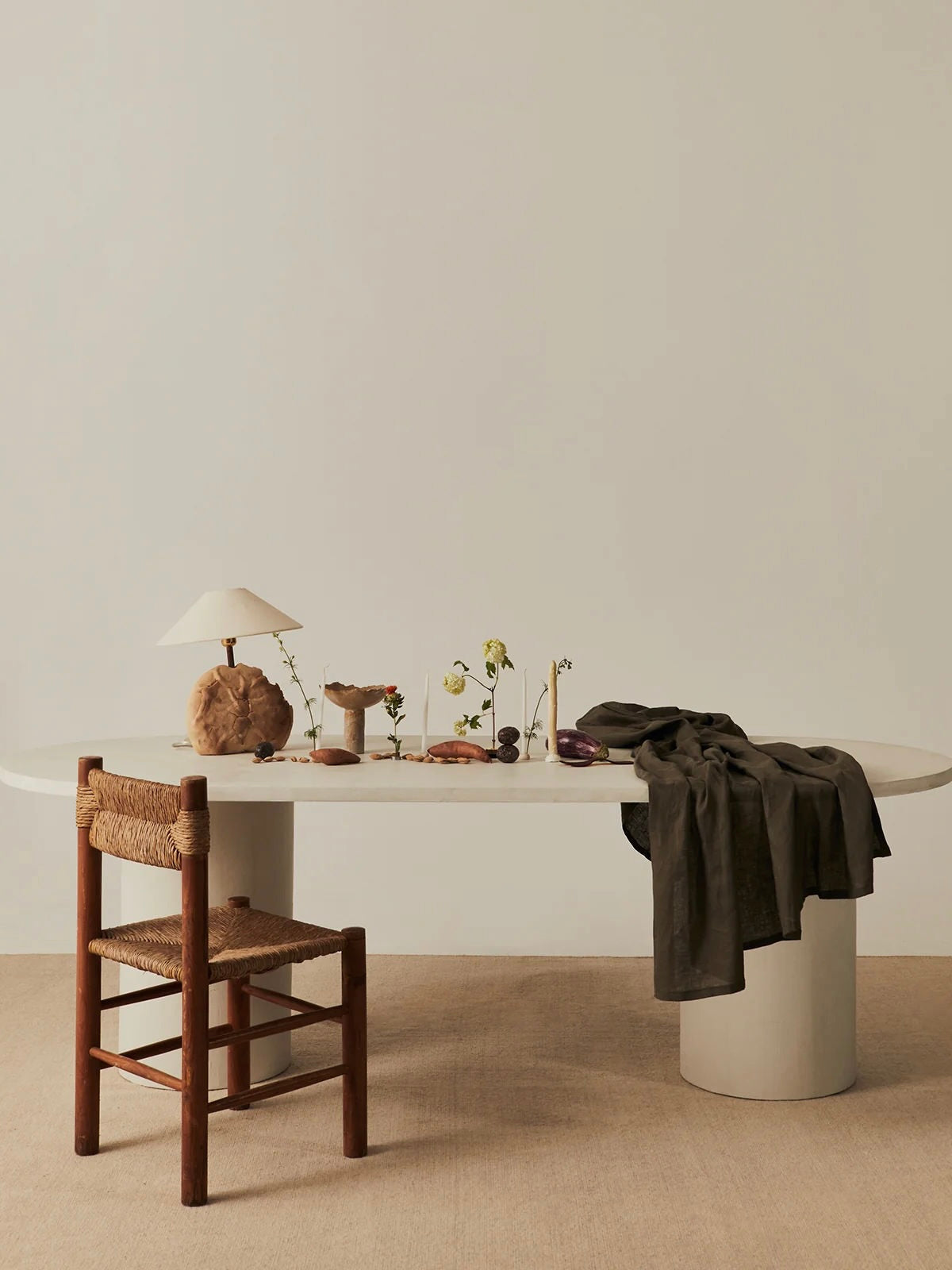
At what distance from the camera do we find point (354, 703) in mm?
3082

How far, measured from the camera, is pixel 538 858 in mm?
4250

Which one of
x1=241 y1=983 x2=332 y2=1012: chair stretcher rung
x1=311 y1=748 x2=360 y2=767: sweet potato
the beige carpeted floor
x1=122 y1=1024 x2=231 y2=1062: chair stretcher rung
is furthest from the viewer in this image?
x1=311 y1=748 x2=360 y2=767: sweet potato

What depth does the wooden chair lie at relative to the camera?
2393 millimetres

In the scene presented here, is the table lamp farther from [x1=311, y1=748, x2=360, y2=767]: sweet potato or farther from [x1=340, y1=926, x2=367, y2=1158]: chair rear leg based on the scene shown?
[x1=340, y1=926, x2=367, y2=1158]: chair rear leg

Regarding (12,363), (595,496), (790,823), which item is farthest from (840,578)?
(12,363)

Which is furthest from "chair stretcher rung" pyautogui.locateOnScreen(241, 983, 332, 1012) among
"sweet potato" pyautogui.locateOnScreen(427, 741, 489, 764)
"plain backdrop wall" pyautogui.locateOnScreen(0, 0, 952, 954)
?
"plain backdrop wall" pyautogui.locateOnScreen(0, 0, 952, 954)

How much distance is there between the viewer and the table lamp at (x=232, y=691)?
3.03 metres

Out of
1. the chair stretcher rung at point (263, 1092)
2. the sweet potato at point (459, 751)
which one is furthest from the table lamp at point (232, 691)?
the chair stretcher rung at point (263, 1092)

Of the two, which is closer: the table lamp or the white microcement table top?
the white microcement table top

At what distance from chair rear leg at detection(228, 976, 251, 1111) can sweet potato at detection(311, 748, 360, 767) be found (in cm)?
49

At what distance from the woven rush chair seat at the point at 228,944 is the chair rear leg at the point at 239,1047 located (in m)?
0.18

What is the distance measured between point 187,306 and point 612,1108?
2725 mm

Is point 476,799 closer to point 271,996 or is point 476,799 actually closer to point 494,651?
point 494,651

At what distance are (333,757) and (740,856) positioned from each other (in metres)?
0.90
